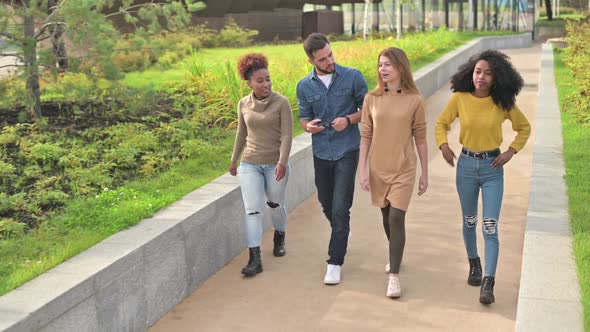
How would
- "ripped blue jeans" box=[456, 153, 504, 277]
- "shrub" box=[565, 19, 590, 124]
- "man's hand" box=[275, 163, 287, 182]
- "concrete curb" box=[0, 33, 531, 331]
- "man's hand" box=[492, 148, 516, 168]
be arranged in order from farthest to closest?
1. "shrub" box=[565, 19, 590, 124]
2. "man's hand" box=[275, 163, 287, 182]
3. "ripped blue jeans" box=[456, 153, 504, 277]
4. "man's hand" box=[492, 148, 516, 168]
5. "concrete curb" box=[0, 33, 531, 331]

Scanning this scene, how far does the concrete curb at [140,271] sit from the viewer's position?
190 inches

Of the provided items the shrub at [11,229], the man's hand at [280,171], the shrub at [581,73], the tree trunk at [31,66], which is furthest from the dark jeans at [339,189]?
the shrub at [581,73]

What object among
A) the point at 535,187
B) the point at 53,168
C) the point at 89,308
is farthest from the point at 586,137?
the point at 89,308

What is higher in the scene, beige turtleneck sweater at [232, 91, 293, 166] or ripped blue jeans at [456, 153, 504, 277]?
beige turtleneck sweater at [232, 91, 293, 166]

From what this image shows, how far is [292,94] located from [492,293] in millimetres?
6503

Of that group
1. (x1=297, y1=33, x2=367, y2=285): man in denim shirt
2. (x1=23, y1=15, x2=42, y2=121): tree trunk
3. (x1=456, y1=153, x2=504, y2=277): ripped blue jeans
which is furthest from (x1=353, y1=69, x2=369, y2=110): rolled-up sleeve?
(x1=23, y1=15, x2=42, y2=121): tree trunk

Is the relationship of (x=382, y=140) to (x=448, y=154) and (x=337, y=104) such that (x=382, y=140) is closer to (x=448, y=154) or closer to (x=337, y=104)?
(x=448, y=154)

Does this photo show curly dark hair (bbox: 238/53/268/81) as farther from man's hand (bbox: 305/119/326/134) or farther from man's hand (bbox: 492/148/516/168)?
man's hand (bbox: 492/148/516/168)

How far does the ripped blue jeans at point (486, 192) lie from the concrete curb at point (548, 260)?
0.23 metres

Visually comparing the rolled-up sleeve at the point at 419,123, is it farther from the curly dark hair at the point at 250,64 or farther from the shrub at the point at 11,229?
the shrub at the point at 11,229

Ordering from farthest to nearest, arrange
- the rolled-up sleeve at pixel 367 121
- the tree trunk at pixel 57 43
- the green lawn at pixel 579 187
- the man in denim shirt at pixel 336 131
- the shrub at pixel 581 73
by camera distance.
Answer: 1. the shrub at pixel 581 73
2. the tree trunk at pixel 57 43
3. the man in denim shirt at pixel 336 131
4. the rolled-up sleeve at pixel 367 121
5. the green lawn at pixel 579 187

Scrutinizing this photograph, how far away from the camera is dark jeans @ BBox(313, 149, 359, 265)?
6.69 meters

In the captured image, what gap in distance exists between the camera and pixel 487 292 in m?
6.11

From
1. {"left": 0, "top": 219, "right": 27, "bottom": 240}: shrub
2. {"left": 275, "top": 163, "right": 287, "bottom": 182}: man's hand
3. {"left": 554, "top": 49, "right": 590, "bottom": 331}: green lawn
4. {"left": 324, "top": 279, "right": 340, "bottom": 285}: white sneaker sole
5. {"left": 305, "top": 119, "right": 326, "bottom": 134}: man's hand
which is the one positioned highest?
{"left": 305, "top": 119, "right": 326, "bottom": 134}: man's hand
